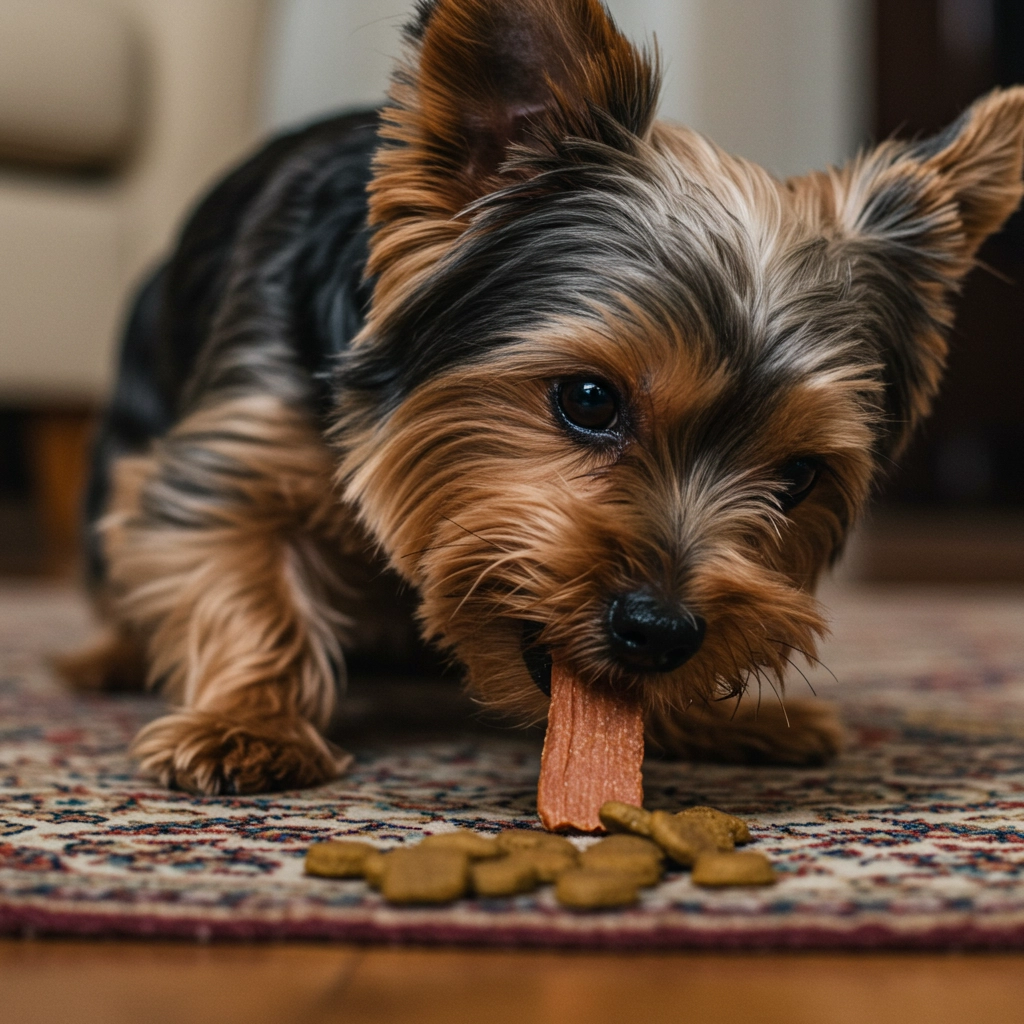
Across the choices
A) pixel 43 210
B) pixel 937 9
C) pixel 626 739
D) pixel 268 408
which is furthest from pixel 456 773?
pixel 937 9

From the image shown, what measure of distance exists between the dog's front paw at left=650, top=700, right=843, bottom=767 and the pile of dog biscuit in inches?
21.9

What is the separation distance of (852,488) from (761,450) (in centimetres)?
19

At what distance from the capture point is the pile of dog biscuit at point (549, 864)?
3.20 ft

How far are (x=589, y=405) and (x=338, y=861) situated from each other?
21.7 inches

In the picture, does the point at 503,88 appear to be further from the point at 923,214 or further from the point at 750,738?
the point at 750,738

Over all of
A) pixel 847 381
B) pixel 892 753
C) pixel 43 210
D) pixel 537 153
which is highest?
pixel 43 210

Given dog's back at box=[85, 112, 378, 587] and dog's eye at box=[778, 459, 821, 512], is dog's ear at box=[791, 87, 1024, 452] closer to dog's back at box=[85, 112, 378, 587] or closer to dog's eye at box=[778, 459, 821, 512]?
dog's eye at box=[778, 459, 821, 512]

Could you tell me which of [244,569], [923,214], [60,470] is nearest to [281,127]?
[60,470]

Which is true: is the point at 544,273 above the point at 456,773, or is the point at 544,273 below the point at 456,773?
above

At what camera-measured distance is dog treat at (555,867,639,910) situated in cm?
97

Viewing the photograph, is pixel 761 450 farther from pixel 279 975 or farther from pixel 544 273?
pixel 279 975

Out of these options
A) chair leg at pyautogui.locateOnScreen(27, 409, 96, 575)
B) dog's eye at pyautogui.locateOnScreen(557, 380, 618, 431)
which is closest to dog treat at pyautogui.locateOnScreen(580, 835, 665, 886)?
dog's eye at pyautogui.locateOnScreen(557, 380, 618, 431)

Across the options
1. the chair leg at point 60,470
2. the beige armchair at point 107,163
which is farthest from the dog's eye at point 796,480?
the chair leg at point 60,470

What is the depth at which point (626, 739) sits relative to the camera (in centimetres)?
131
